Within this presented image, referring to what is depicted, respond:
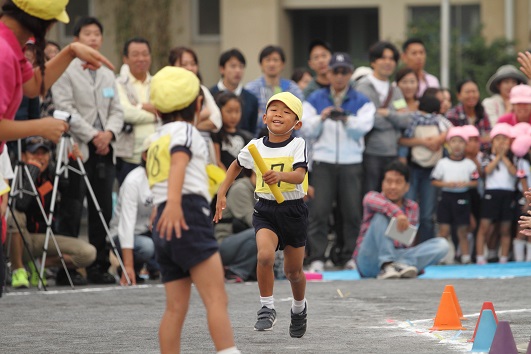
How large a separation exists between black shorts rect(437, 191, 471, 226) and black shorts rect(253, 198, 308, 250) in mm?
7028

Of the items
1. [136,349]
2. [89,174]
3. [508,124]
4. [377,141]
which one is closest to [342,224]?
[377,141]

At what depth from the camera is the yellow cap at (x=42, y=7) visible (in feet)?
21.6

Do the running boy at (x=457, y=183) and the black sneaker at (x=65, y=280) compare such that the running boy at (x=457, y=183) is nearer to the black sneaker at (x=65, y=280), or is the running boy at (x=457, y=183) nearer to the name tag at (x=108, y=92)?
the name tag at (x=108, y=92)

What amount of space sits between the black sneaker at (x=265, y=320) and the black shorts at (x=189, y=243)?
2.09 meters

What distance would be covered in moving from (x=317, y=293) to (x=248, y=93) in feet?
13.6

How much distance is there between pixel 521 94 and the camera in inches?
608

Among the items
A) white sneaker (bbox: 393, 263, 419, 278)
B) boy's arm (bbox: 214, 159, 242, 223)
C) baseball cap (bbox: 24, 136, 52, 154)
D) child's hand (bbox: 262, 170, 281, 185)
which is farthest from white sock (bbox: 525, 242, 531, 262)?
child's hand (bbox: 262, 170, 281, 185)

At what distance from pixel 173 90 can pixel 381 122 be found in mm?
8702

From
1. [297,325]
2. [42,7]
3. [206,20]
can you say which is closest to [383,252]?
[297,325]

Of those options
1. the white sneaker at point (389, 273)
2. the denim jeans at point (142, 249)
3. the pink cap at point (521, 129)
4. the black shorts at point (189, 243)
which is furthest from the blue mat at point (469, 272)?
the black shorts at point (189, 243)

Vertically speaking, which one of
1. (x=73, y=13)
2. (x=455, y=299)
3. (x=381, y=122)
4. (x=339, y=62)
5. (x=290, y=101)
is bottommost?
(x=455, y=299)

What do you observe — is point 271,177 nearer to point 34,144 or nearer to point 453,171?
point 34,144

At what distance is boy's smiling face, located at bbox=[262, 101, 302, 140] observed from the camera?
8.88 metres

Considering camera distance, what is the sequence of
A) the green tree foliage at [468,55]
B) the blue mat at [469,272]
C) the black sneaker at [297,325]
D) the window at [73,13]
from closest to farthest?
the black sneaker at [297,325]
the blue mat at [469,272]
the green tree foliage at [468,55]
the window at [73,13]
